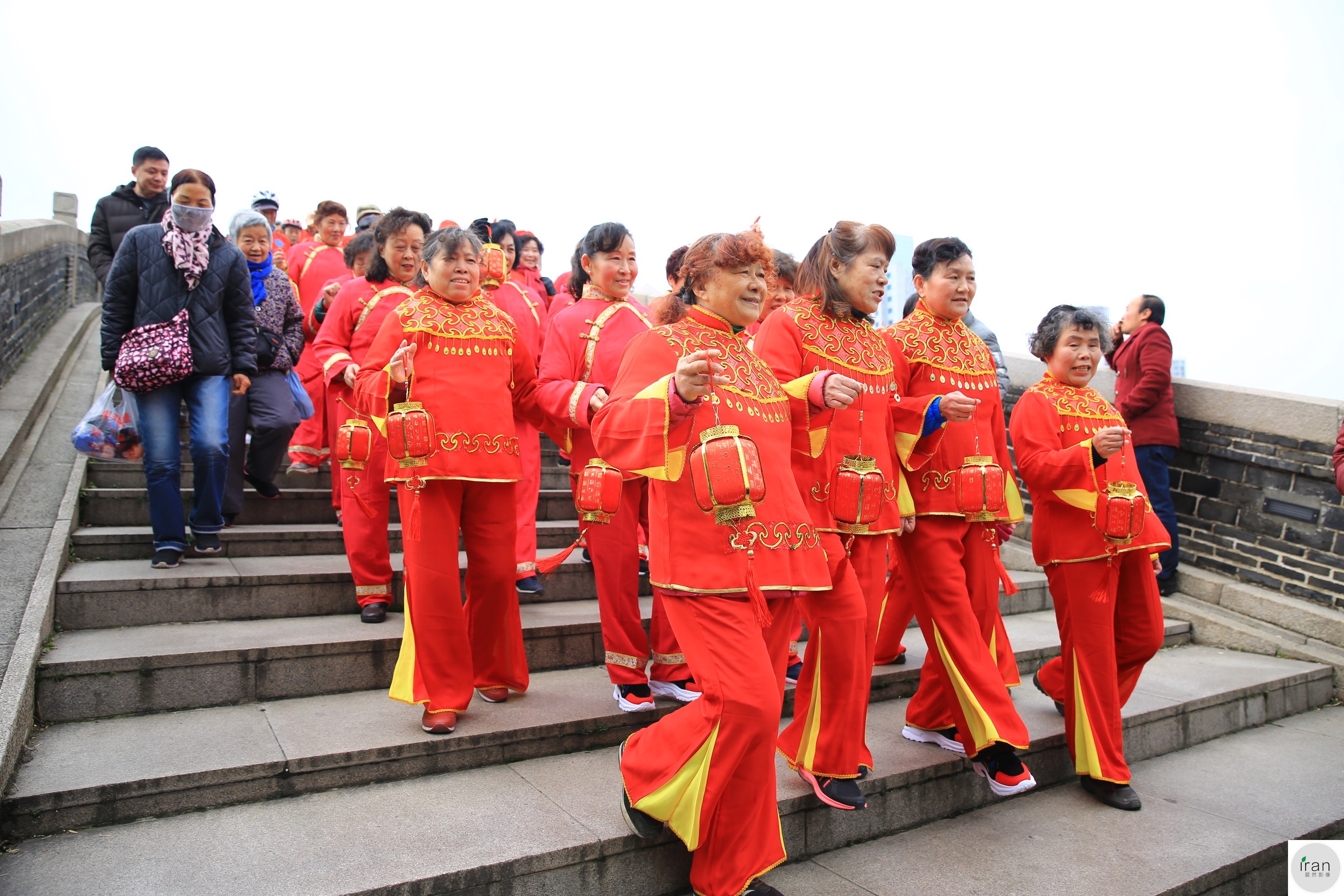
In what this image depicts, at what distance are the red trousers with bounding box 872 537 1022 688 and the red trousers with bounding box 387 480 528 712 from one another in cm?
192

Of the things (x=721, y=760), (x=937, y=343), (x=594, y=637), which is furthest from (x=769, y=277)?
(x=594, y=637)

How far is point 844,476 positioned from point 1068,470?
1.26 m

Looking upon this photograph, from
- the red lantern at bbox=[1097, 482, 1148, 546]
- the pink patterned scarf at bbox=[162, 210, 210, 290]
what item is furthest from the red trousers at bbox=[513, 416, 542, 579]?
the red lantern at bbox=[1097, 482, 1148, 546]

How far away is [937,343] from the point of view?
393 centimetres

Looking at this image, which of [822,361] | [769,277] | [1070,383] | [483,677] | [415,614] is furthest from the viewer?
[1070,383]

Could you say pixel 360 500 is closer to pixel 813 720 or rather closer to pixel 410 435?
pixel 410 435

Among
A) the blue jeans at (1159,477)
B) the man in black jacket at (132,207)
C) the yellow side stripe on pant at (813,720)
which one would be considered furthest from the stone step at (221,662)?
the blue jeans at (1159,477)

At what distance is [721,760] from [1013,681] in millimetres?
2613

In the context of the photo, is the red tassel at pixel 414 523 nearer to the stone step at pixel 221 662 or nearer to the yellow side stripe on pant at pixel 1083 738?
the stone step at pixel 221 662

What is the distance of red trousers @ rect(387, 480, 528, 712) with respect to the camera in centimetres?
364

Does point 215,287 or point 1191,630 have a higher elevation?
point 215,287

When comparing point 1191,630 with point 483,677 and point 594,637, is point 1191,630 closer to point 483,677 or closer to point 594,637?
point 594,637

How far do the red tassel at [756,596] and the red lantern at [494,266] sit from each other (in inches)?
123

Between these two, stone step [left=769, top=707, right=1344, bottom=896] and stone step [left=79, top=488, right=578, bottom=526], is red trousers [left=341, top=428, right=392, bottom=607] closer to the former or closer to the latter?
stone step [left=79, top=488, right=578, bottom=526]
